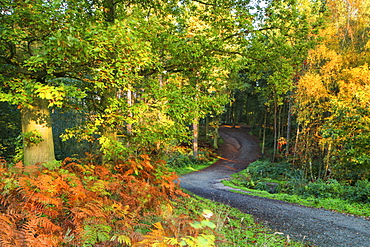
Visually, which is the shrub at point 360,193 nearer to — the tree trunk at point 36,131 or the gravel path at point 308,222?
the gravel path at point 308,222

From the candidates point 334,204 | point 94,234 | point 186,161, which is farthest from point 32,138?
point 186,161

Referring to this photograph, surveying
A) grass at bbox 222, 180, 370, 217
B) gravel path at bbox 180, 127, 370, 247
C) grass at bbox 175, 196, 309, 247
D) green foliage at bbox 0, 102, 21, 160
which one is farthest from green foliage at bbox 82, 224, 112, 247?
grass at bbox 222, 180, 370, 217

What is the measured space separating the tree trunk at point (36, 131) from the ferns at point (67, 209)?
800 millimetres

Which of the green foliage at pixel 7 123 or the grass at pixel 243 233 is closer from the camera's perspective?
the grass at pixel 243 233

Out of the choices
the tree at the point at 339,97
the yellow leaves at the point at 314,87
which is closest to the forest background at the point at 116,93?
the tree at the point at 339,97

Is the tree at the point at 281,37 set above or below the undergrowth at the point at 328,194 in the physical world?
above

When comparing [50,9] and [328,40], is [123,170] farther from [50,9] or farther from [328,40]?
[328,40]

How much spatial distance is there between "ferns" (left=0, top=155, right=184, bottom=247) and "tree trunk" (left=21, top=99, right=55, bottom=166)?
80cm

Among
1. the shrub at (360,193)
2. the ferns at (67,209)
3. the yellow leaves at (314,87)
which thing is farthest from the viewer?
the yellow leaves at (314,87)

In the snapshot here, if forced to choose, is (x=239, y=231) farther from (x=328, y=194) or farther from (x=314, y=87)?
(x=314, y=87)

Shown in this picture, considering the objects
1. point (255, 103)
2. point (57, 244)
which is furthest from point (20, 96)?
point (255, 103)

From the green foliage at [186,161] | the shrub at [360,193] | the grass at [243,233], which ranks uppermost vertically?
the grass at [243,233]

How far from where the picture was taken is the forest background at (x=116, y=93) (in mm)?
3447

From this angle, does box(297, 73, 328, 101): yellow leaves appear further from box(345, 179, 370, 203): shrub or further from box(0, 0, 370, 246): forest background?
box(345, 179, 370, 203): shrub
